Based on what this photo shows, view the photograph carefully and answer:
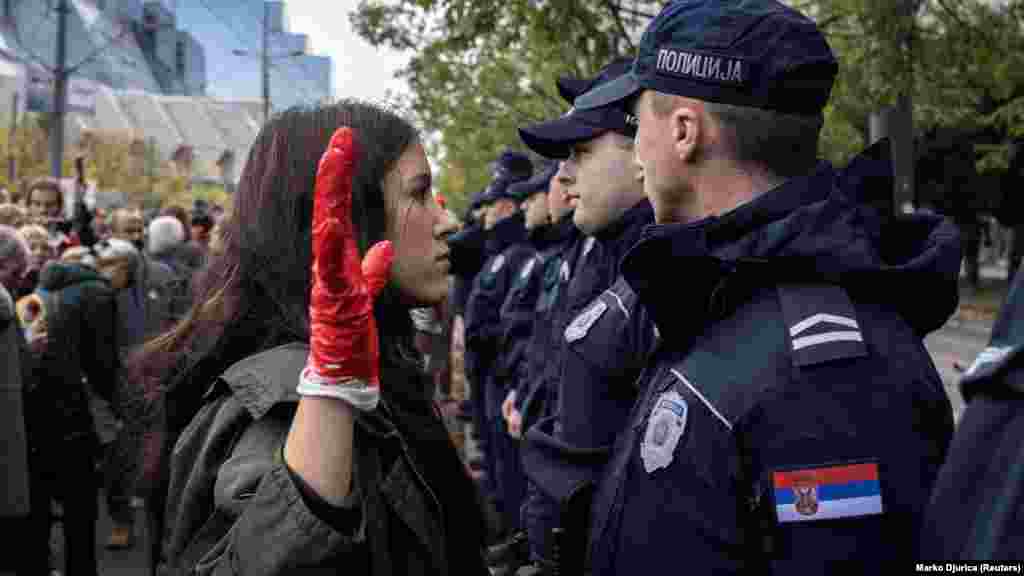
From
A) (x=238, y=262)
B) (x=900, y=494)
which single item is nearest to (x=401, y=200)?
(x=238, y=262)

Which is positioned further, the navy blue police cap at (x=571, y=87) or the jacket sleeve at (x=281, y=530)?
the navy blue police cap at (x=571, y=87)

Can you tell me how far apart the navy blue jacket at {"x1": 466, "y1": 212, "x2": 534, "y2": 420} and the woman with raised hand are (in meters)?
5.75

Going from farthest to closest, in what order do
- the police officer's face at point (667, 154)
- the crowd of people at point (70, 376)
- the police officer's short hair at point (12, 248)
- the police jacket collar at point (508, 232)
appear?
the police jacket collar at point (508, 232)
the police officer's short hair at point (12, 248)
the crowd of people at point (70, 376)
the police officer's face at point (667, 154)

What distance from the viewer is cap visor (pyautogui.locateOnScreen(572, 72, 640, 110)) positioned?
Result: 332cm

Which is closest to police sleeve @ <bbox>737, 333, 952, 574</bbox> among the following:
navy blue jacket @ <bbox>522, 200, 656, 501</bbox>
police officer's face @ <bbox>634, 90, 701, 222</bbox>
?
police officer's face @ <bbox>634, 90, 701, 222</bbox>

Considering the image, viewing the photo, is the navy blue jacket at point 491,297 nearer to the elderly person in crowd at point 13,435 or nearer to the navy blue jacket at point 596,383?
the elderly person in crowd at point 13,435

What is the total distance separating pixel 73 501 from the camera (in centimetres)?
590

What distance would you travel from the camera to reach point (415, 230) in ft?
7.29

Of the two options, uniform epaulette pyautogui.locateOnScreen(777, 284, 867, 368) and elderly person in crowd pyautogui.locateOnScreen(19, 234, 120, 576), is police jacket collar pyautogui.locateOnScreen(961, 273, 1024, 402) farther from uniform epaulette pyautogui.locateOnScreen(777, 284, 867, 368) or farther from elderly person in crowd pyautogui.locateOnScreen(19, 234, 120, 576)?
elderly person in crowd pyautogui.locateOnScreen(19, 234, 120, 576)

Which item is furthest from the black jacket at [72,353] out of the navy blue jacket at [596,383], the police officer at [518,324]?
the navy blue jacket at [596,383]

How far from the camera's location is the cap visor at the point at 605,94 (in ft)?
10.9

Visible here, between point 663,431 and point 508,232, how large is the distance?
667 cm

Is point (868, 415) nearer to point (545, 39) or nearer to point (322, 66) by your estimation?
point (322, 66)

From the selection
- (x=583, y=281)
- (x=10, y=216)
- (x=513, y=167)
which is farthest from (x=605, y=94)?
(x=513, y=167)
